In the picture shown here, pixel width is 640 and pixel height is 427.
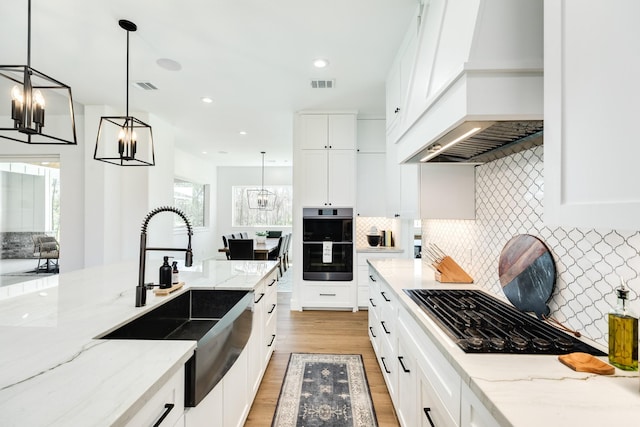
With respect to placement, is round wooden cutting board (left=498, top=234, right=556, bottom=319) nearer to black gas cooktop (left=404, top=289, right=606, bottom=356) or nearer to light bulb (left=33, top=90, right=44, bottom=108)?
black gas cooktop (left=404, top=289, right=606, bottom=356)

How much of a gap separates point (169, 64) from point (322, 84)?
1.63m

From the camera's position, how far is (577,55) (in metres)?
0.77

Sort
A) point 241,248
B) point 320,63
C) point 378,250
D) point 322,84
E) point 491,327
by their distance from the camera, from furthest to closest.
Result: 1. point 241,248
2. point 378,250
3. point 322,84
4. point 320,63
5. point 491,327

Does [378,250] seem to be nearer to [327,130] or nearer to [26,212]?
[327,130]

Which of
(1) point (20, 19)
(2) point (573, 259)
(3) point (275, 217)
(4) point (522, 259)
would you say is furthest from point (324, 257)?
(3) point (275, 217)

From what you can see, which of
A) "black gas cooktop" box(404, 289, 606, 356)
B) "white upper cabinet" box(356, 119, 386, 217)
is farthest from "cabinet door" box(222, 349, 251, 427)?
"white upper cabinet" box(356, 119, 386, 217)

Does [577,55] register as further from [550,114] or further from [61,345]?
[61,345]

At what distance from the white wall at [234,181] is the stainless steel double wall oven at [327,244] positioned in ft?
16.6

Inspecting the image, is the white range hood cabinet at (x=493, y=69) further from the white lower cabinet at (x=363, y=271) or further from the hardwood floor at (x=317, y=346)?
the white lower cabinet at (x=363, y=271)

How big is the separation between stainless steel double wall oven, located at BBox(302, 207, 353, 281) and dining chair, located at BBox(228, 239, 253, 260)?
1475 millimetres

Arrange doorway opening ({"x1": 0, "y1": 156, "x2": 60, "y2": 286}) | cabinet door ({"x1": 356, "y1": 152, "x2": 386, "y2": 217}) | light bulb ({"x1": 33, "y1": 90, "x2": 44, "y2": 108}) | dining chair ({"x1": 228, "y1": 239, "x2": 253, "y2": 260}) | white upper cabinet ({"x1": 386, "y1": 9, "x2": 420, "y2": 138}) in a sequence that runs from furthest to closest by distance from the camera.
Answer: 1. dining chair ({"x1": 228, "y1": 239, "x2": 253, "y2": 260})
2. cabinet door ({"x1": 356, "y1": 152, "x2": 386, "y2": 217})
3. doorway opening ({"x1": 0, "y1": 156, "x2": 60, "y2": 286})
4. white upper cabinet ({"x1": 386, "y1": 9, "x2": 420, "y2": 138})
5. light bulb ({"x1": 33, "y1": 90, "x2": 44, "y2": 108})

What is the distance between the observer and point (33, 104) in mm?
1568

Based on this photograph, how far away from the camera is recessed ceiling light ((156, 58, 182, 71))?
2.98 meters

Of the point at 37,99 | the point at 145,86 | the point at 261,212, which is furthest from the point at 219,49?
the point at 261,212
